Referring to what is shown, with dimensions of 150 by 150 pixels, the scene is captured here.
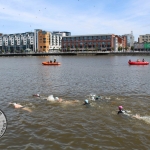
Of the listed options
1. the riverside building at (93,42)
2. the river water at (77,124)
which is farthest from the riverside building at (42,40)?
the river water at (77,124)

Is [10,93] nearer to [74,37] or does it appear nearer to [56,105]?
[56,105]

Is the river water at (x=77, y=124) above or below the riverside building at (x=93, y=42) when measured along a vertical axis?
below

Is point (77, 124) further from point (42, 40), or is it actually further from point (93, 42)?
point (42, 40)

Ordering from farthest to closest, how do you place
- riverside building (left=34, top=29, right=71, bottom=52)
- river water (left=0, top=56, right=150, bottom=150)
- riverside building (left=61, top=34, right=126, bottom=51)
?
riverside building (left=34, top=29, right=71, bottom=52), riverside building (left=61, top=34, right=126, bottom=51), river water (left=0, top=56, right=150, bottom=150)

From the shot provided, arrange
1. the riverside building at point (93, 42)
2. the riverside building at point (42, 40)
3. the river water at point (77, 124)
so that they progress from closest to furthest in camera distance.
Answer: the river water at point (77, 124)
the riverside building at point (93, 42)
the riverside building at point (42, 40)

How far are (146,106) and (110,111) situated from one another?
12.0 feet

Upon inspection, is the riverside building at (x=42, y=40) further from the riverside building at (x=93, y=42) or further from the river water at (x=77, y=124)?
the river water at (x=77, y=124)

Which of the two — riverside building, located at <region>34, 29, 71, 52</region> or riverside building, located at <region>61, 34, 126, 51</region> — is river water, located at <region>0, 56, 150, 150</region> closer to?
riverside building, located at <region>61, 34, 126, 51</region>

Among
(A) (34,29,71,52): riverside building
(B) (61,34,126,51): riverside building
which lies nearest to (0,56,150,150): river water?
(B) (61,34,126,51): riverside building

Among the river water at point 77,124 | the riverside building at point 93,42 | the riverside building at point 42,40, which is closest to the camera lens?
the river water at point 77,124

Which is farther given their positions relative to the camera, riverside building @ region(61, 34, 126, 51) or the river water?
riverside building @ region(61, 34, 126, 51)

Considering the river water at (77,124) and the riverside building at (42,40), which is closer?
the river water at (77,124)

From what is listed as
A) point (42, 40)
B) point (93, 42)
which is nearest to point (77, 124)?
point (93, 42)

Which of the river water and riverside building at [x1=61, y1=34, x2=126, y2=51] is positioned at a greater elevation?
riverside building at [x1=61, y1=34, x2=126, y2=51]
